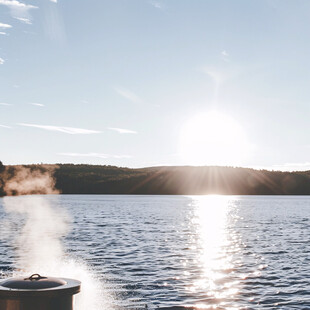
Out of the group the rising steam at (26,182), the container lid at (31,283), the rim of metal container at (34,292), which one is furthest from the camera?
the rising steam at (26,182)

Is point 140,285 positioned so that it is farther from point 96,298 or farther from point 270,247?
point 270,247

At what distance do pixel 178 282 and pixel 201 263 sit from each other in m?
8.76

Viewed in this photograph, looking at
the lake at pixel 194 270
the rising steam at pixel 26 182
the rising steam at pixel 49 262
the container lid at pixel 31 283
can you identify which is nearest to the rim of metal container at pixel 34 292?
the container lid at pixel 31 283

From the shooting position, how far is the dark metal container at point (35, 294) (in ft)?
33.7

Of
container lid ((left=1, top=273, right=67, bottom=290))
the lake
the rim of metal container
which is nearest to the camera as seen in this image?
the rim of metal container

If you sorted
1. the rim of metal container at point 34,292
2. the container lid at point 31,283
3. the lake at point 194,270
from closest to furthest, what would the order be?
the rim of metal container at point 34,292 → the container lid at point 31,283 → the lake at point 194,270

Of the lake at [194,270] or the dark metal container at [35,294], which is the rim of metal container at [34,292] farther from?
the lake at [194,270]

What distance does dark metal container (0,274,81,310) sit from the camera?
33.7 ft

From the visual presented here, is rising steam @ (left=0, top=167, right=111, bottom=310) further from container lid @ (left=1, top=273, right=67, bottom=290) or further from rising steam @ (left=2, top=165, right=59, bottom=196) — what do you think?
container lid @ (left=1, top=273, right=67, bottom=290)

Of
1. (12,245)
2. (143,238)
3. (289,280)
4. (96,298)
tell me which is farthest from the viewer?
(143,238)

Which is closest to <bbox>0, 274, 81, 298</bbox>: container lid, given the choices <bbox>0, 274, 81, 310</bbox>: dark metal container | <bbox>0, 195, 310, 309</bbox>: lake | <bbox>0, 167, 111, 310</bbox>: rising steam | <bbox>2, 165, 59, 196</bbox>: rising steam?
<bbox>0, 274, 81, 310</bbox>: dark metal container

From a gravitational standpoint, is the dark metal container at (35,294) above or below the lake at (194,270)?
above

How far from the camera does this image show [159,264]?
32688mm

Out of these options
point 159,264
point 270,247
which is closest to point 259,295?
point 159,264
